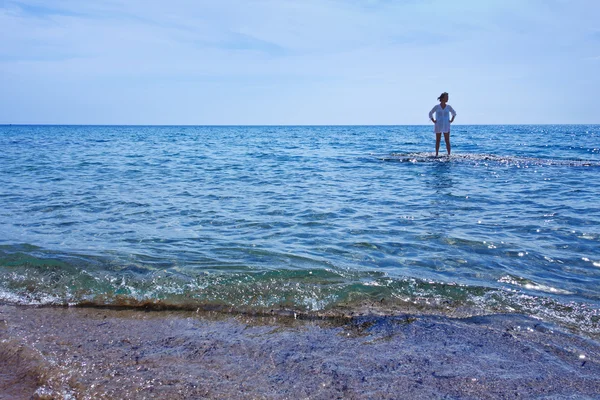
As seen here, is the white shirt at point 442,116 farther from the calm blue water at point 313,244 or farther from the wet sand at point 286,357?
the wet sand at point 286,357

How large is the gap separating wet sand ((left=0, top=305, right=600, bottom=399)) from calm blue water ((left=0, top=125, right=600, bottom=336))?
405 millimetres

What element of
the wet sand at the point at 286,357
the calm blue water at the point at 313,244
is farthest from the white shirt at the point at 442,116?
the wet sand at the point at 286,357

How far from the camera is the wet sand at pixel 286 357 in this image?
2.79 m

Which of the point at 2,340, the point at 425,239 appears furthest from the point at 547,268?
the point at 2,340

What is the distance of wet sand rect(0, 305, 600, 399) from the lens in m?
2.79

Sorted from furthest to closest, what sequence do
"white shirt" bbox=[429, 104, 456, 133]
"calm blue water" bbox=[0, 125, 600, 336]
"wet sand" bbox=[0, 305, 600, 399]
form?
1. "white shirt" bbox=[429, 104, 456, 133]
2. "calm blue water" bbox=[0, 125, 600, 336]
3. "wet sand" bbox=[0, 305, 600, 399]

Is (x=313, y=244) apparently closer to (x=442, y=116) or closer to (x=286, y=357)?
(x=286, y=357)

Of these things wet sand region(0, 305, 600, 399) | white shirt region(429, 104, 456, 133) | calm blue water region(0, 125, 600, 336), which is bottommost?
wet sand region(0, 305, 600, 399)

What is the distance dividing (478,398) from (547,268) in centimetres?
313

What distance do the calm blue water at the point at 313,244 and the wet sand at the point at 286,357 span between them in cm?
40

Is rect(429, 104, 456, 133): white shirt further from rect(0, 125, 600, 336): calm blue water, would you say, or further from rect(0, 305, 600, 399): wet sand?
rect(0, 305, 600, 399): wet sand

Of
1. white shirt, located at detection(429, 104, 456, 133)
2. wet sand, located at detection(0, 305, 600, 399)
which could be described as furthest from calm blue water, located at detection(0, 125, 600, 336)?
white shirt, located at detection(429, 104, 456, 133)

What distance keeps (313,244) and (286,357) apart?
3023mm

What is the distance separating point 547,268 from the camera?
5.17 meters
